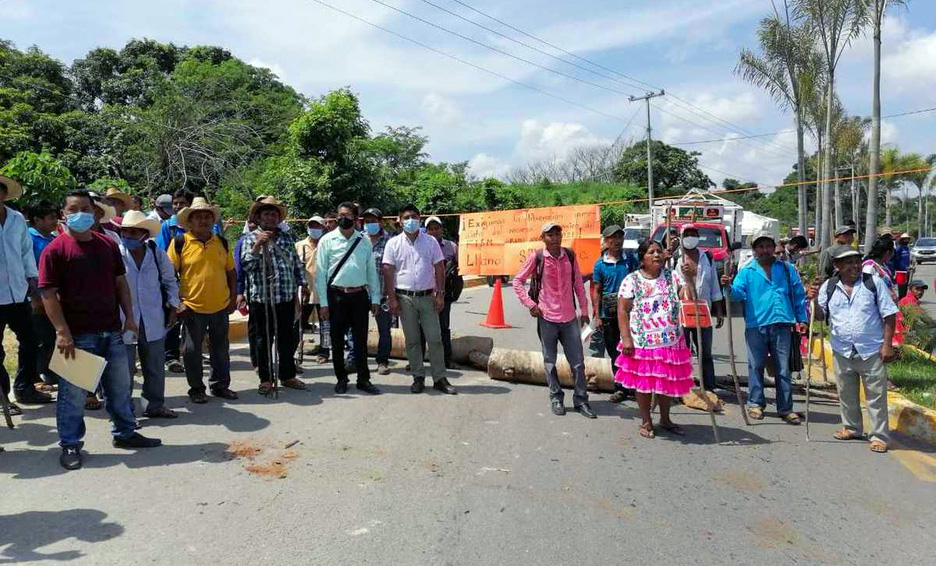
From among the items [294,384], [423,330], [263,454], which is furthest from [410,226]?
[263,454]

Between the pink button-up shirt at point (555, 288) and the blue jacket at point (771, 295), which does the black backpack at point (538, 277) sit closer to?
the pink button-up shirt at point (555, 288)

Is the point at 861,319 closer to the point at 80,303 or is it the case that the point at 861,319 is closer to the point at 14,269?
the point at 80,303

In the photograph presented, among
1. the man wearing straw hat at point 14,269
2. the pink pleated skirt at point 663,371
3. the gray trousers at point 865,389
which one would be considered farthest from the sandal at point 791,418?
the man wearing straw hat at point 14,269

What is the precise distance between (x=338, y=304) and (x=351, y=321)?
Result: 22 centimetres

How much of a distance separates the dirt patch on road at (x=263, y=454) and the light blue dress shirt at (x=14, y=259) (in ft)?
7.57

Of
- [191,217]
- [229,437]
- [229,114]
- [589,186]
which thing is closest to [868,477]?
[229,437]

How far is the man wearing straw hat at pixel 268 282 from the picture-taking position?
21.4 feet

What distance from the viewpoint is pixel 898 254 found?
44.5 feet

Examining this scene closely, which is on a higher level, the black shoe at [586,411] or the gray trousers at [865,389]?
the gray trousers at [865,389]

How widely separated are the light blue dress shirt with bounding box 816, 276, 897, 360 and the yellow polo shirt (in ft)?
18.0

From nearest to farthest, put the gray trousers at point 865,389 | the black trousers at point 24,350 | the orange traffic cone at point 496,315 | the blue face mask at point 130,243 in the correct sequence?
the gray trousers at point 865,389 < the blue face mask at point 130,243 < the black trousers at point 24,350 < the orange traffic cone at point 496,315

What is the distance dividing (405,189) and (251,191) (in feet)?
17.9

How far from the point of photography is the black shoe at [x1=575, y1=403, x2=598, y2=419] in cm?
604

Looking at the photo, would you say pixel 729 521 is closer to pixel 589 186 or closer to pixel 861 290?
pixel 861 290
